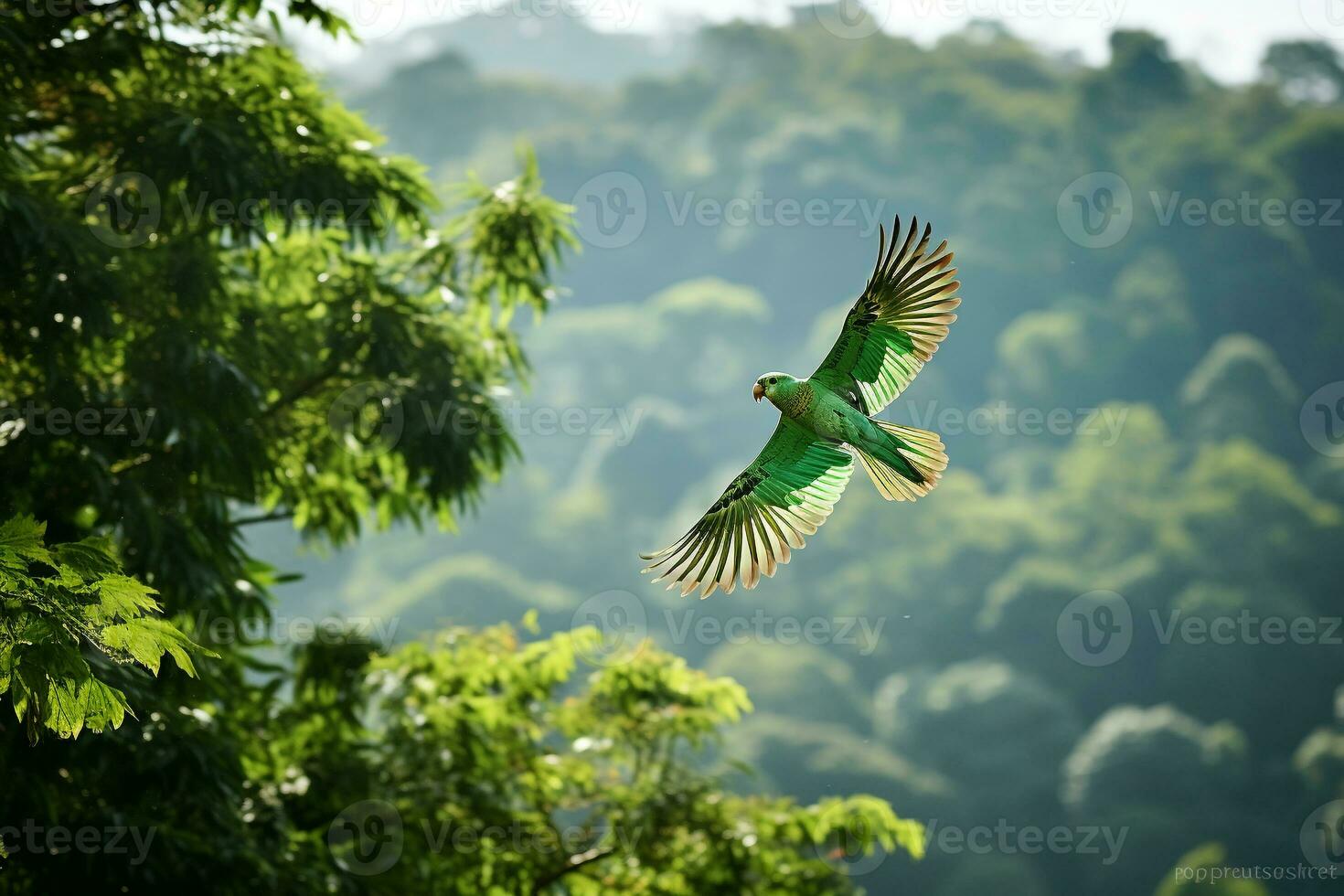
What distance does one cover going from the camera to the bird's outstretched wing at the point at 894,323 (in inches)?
193

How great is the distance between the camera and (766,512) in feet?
18.2

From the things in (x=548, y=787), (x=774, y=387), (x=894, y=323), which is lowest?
(x=548, y=787)

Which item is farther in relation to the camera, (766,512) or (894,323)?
(766,512)

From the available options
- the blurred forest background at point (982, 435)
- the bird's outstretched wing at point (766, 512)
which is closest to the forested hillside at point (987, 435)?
the blurred forest background at point (982, 435)

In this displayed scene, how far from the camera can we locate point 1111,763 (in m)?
54.0

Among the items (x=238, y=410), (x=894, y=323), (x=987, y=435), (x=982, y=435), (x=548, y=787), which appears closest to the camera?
(x=894, y=323)

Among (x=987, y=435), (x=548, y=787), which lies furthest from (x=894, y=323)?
(x=987, y=435)

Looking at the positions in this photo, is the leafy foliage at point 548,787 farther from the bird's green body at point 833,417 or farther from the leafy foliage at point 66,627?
the leafy foliage at point 66,627

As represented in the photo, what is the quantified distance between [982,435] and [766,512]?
83.0 metres

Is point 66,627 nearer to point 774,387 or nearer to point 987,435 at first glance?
point 774,387

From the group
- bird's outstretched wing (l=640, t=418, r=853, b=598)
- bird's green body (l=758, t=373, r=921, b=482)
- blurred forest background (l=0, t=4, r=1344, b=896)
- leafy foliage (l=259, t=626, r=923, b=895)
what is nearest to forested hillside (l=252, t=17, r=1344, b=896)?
blurred forest background (l=0, t=4, r=1344, b=896)

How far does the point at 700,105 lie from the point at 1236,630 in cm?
8028

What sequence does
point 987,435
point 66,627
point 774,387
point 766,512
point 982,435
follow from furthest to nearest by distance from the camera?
1. point 987,435
2. point 982,435
3. point 766,512
4. point 774,387
5. point 66,627

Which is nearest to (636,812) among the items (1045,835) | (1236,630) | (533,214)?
(533,214)
